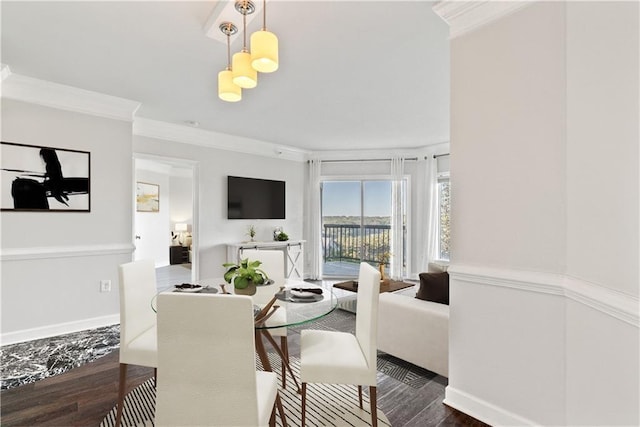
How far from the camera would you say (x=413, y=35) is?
2312 millimetres

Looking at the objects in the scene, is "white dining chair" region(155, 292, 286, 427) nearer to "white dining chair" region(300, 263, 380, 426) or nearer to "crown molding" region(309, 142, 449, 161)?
"white dining chair" region(300, 263, 380, 426)

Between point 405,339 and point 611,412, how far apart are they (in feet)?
5.01

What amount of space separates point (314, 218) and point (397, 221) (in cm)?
168

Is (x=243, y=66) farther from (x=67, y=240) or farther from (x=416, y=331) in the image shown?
(x=67, y=240)

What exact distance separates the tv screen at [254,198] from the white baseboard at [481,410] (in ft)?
14.0

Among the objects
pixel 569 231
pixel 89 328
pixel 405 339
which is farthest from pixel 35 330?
pixel 569 231

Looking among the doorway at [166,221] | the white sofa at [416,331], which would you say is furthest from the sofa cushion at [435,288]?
the doorway at [166,221]

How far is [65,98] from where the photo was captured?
335 cm

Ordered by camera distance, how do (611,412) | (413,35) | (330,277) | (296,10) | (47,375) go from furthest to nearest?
(330,277)
(47,375)
(413,35)
(296,10)
(611,412)

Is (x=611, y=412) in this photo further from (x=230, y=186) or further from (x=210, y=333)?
(x=230, y=186)

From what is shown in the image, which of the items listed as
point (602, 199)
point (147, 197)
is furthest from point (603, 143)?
point (147, 197)

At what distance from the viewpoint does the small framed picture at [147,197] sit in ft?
23.9

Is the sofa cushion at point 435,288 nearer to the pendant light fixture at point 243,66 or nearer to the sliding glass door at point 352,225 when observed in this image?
the pendant light fixture at point 243,66

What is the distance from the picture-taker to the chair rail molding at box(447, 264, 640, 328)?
3.95ft
